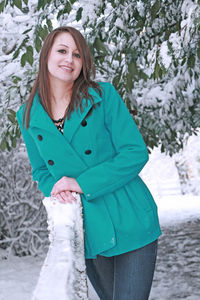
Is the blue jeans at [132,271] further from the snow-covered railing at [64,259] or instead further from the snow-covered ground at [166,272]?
the snow-covered ground at [166,272]

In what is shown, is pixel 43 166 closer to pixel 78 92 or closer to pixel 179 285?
pixel 78 92

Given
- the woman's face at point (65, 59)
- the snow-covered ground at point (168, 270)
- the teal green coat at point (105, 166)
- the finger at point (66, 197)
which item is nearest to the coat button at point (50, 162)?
the teal green coat at point (105, 166)

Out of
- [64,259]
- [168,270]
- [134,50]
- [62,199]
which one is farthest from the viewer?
[168,270]

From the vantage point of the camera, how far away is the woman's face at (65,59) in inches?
72.1

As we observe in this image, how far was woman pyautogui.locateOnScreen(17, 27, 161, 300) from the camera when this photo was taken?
1700mm

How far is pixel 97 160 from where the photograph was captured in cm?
179

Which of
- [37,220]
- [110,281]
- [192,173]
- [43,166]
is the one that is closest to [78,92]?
[43,166]

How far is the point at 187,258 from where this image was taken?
674 centimetres

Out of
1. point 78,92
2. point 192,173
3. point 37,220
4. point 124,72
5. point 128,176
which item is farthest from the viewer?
point 192,173

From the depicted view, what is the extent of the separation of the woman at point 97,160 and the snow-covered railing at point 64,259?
0.11 metres

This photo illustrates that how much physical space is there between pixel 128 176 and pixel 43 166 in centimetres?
51

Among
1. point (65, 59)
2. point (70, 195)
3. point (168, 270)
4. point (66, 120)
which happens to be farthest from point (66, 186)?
point (168, 270)

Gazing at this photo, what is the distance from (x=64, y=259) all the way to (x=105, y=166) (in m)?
0.63

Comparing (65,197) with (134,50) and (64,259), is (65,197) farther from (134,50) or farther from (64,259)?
(134,50)
